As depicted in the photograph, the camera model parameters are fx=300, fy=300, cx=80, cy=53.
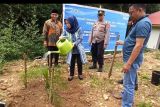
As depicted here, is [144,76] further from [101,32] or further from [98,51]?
[101,32]

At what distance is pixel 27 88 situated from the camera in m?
5.75

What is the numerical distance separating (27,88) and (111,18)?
532cm

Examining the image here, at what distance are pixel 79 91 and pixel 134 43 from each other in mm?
1950

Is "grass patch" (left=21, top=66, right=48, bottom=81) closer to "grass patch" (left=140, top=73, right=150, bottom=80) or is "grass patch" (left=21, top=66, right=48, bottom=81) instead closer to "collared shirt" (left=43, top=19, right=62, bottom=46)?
"collared shirt" (left=43, top=19, right=62, bottom=46)

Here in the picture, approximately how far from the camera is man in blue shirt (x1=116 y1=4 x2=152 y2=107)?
3977 millimetres

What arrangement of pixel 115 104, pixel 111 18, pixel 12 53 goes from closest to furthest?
pixel 115 104 → pixel 12 53 → pixel 111 18

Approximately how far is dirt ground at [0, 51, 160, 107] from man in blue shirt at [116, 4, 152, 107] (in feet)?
3.90

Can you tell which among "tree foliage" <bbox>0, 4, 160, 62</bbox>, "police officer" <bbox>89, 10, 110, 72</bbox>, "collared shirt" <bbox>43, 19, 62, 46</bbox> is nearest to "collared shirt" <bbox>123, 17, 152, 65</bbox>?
"police officer" <bbox>89, 10, 110, 72</bbox>

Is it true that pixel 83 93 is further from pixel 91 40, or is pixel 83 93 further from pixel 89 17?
pixel 89 17

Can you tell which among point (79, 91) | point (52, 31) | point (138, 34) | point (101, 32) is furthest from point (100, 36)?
point (138, 34)

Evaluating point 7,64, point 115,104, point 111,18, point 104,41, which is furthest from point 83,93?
point 111,18

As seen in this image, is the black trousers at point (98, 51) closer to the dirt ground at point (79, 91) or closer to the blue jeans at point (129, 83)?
the dirt ground at point (79, 91)

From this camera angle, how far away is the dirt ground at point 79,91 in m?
5.26

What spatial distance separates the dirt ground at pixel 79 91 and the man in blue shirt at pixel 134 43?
1.19 meters
